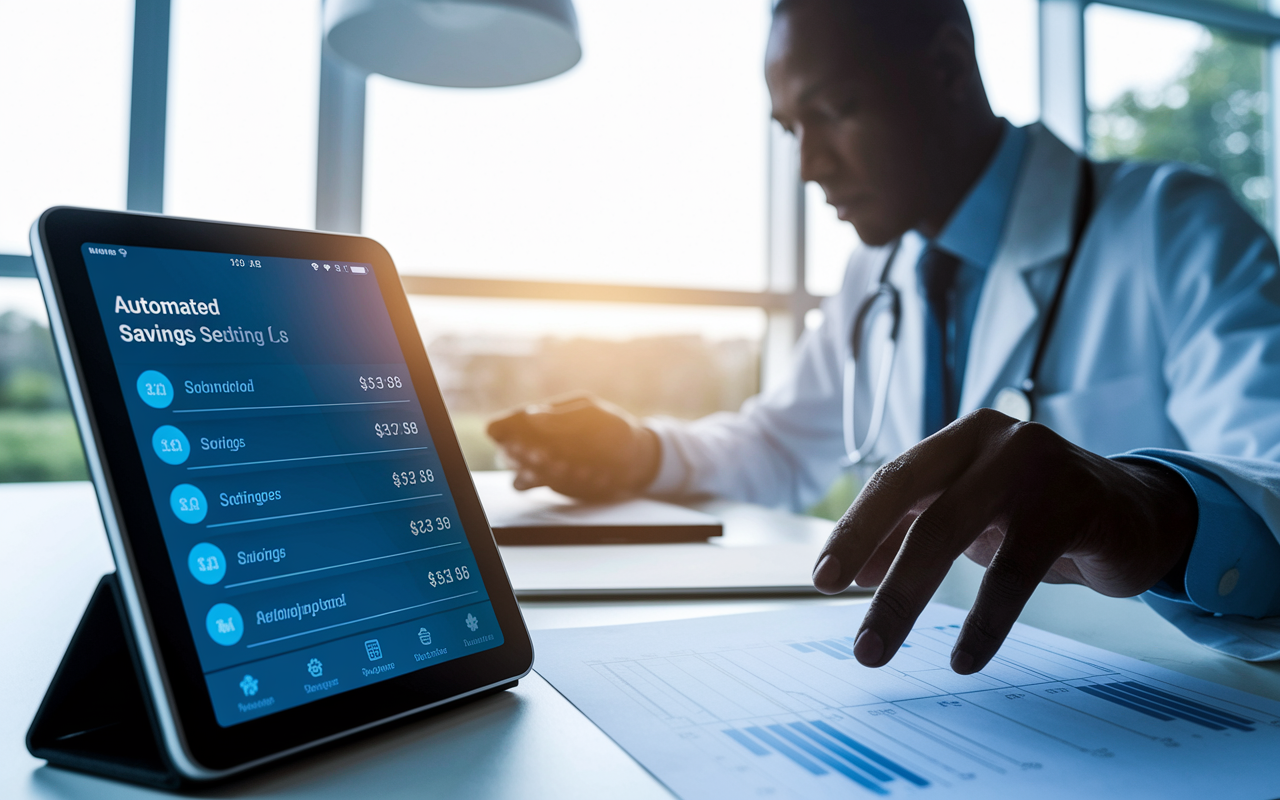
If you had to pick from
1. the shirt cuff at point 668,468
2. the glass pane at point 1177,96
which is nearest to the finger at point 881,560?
the shirt cuff at point 668,468

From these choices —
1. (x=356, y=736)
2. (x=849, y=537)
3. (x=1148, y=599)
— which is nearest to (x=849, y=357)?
(x=1148, y=599)

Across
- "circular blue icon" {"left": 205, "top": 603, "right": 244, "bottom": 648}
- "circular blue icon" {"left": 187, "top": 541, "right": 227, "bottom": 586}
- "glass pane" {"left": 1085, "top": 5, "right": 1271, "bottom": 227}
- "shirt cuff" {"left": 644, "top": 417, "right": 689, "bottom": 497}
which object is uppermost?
"glass pane" {"left": 1085, "top": 5, "right": 1271, "bottom": 227}

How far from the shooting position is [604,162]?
2291mm

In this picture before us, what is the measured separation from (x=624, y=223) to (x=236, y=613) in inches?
83.2

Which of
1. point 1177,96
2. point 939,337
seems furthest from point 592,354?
point 1177,96

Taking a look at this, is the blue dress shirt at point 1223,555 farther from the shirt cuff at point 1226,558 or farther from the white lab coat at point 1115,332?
the white lab coat at point 1115,332

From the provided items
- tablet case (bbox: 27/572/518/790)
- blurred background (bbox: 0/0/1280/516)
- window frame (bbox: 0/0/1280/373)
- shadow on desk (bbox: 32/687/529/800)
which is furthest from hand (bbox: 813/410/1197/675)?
blurred background (bbox: 0/0/1280/516)

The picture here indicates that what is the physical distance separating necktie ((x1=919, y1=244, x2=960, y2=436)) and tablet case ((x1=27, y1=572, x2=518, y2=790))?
1.13 meters

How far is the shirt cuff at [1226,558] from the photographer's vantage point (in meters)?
0.42

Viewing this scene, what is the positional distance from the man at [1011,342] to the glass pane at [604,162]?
846mm

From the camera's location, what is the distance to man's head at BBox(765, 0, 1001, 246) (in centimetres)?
113

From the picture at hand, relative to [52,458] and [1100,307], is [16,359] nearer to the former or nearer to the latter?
[52,458]

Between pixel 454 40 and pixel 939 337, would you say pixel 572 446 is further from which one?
pixel 939 337

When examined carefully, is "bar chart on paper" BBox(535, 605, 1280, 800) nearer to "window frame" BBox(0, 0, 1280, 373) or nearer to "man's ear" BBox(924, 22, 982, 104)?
"man's ear" BBox(924, 22, 982, 104)
